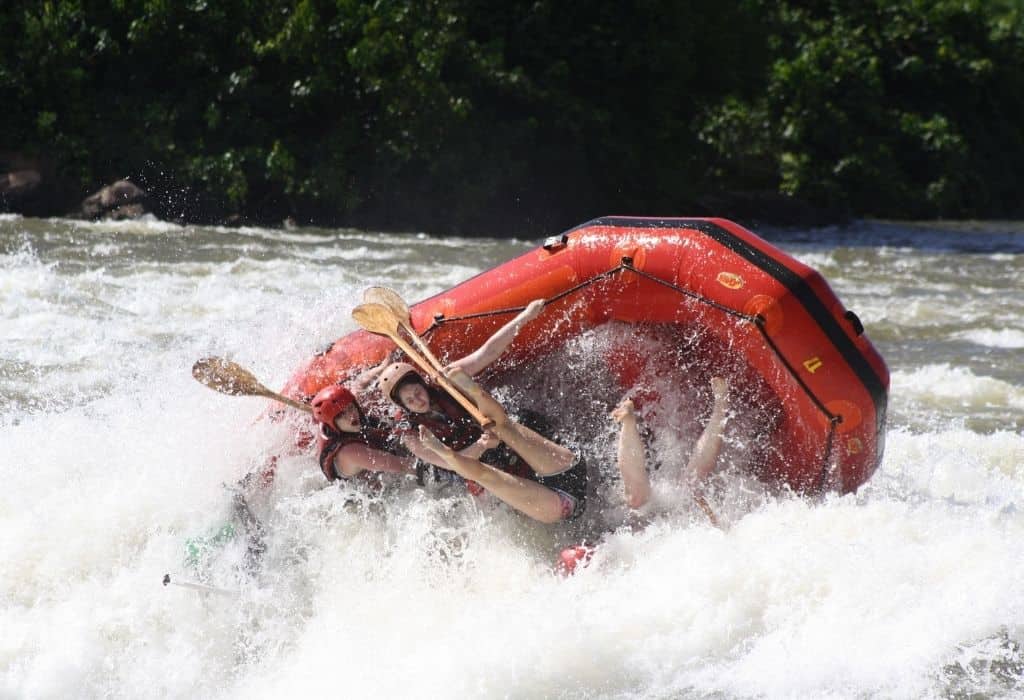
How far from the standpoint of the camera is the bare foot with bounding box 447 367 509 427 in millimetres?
4203

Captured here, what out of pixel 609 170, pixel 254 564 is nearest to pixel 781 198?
pixel 609 170

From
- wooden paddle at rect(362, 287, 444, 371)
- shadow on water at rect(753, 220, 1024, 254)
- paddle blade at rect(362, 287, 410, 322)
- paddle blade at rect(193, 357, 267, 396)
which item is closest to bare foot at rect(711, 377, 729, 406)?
wooden paddle at rect(362, 287, 444, 371)

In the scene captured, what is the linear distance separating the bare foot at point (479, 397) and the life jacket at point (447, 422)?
21 centimetres

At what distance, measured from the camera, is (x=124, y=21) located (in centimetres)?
1242

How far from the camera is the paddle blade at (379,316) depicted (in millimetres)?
4426

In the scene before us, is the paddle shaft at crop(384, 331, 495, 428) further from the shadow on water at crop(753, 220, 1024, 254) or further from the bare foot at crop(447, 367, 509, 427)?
the shadow on water at crop(753, 220, 1024, 254)

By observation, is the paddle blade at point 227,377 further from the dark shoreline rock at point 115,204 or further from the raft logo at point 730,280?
the dark shoreline rock at point 115,204

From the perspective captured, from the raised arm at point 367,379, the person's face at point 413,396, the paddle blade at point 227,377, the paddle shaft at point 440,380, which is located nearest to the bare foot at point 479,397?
the paddle shaft at point 440,380

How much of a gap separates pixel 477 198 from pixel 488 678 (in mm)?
9270

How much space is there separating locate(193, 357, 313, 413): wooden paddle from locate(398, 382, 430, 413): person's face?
1.14 ft

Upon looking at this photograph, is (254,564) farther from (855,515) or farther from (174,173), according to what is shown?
(174,173)

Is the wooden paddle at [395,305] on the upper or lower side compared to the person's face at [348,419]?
upper

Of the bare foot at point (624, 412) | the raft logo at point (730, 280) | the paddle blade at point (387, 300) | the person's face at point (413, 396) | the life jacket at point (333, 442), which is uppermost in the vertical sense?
the raft logo at point (730, 280)

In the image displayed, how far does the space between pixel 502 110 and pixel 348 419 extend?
30.3 ft
